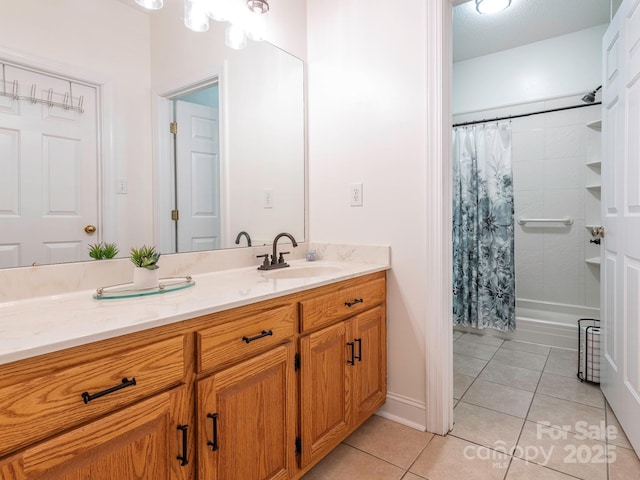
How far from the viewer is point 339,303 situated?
5.07ft

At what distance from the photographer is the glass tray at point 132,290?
117 cm

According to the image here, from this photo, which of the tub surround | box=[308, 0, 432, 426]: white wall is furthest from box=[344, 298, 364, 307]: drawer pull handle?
box=[308, 0, 432, 426]: white wall

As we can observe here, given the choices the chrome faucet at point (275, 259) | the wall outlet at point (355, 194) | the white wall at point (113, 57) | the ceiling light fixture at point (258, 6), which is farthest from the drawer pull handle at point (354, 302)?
the ceiling light fixture at point (258, 6)

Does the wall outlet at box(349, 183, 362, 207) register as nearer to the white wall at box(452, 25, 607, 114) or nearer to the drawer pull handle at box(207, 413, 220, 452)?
the drawer pull handle at box(207, 413, 220, 452)

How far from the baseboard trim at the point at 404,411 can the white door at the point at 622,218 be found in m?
0.88

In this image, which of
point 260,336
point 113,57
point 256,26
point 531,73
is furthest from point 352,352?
point 531,73

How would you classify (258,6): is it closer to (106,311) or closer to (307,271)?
(307,271)

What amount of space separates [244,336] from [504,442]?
1.37 meters

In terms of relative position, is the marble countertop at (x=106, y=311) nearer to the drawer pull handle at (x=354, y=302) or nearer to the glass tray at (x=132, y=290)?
the glass tray at (x=132, y=290)

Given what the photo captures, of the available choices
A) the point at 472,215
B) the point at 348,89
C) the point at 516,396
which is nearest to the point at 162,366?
the point at 348,89

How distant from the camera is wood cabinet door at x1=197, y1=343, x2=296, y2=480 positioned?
1.03 meters

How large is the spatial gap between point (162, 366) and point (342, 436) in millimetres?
961

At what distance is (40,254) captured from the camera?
3.91ft

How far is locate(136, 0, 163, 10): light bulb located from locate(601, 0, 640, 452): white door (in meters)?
1.96
